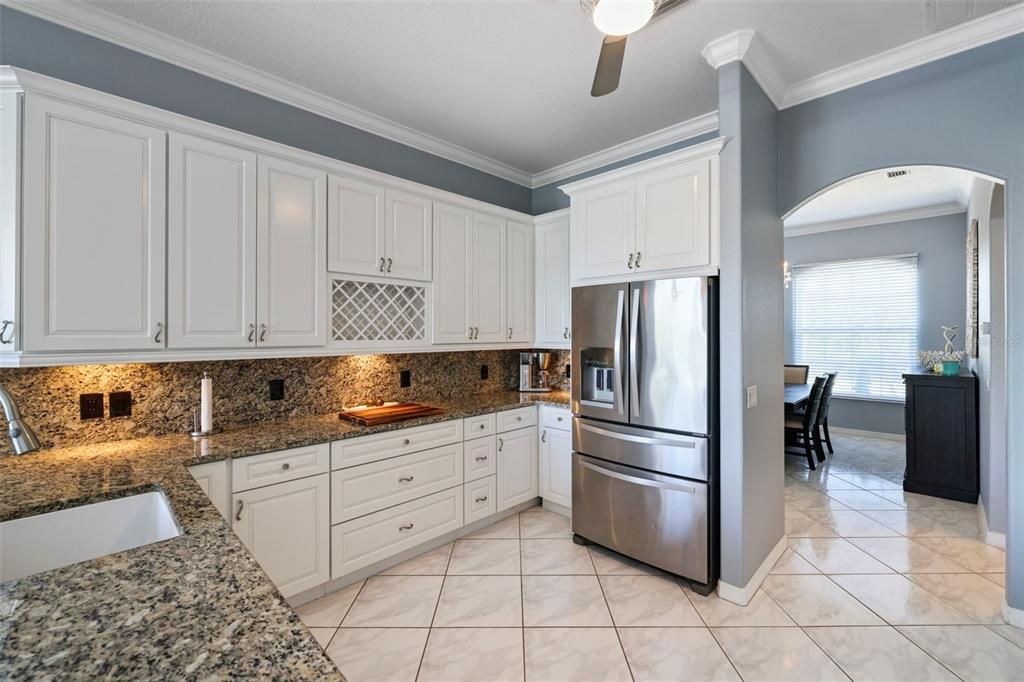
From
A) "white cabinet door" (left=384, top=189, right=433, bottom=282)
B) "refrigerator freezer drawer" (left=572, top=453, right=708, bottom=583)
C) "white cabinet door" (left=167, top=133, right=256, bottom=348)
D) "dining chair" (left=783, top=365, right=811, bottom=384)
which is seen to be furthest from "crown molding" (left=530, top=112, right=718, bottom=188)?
"dining chair" (left=783, top=365, right=811, bottom=384)

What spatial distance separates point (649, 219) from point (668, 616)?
7.13 feet

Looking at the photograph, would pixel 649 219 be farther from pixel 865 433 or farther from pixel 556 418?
pixel 865 433

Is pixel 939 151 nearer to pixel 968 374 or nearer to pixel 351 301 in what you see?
pixel 968 374

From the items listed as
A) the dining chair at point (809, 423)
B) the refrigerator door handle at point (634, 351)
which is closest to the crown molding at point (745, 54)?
the refrigerator door handle at point (634, 351)

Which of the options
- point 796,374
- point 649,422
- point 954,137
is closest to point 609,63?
point 649,422

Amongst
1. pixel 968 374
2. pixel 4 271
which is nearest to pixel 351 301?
pixel 4 271

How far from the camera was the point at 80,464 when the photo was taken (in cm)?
187

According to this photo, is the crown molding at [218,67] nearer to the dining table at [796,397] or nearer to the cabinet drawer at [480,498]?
the cabinet drawer at [480,498]

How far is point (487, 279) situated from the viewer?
354cm

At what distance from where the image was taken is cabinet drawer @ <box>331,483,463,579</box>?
252 cm

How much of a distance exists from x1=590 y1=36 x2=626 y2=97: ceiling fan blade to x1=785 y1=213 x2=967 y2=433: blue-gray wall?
5910 mm

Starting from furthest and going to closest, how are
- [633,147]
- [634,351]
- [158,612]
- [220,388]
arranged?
[633,147]
[634,351]
[220,388]
[158,612]

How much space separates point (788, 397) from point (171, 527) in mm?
5146

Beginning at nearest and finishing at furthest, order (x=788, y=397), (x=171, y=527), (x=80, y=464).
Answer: (x=171, y=527) < (x=80, y=464) < (x=788, y=397)
